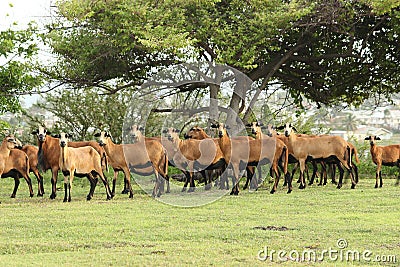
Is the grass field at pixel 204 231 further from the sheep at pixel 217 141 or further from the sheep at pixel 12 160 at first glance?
the sheep at pixel 217 141

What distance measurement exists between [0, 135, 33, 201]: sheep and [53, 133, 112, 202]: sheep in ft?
3.45

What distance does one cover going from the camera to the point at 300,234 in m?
9.75

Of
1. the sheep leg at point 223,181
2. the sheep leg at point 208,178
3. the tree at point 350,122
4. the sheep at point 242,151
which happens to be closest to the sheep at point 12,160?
the sheep leg at point 208,178

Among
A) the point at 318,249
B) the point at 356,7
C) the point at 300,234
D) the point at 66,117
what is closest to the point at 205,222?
the point at 300,234

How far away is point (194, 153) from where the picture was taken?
16.6m

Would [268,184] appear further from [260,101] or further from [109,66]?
[109,66]

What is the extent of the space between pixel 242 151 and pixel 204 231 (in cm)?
616

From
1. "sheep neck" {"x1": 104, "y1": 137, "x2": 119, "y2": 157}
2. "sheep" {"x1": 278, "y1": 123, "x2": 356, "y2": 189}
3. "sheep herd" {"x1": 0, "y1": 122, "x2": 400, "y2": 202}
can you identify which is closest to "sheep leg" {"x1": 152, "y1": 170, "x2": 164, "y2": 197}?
"sheep herd" {"x1": 0, "y1": 122, "x2": 400, "y2": 202}

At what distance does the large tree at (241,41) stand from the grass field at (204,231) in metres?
5.25

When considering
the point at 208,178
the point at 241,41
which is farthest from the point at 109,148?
the point at 241,41

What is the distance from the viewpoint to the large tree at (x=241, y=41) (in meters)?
18.5

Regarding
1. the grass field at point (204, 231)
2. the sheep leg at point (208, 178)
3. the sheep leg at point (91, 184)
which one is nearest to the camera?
the grass field at point (204, 231)

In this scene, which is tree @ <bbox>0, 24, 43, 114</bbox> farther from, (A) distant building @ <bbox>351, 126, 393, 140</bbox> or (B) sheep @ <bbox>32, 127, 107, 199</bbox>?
(A) distant building @ <bbox>351, 126, 393, 140</bbox>

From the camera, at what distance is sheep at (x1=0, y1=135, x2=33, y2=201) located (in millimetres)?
15250
